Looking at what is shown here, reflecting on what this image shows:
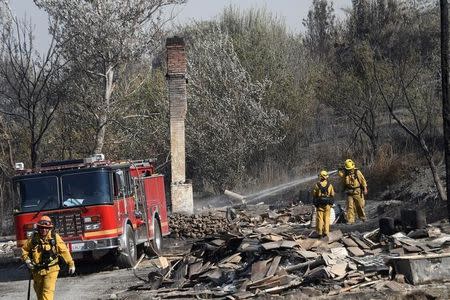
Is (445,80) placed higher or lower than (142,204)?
higher

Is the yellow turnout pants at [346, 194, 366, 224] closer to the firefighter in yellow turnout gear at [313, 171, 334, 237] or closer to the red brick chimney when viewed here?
the firefighter in yellow turnout gear at [313, 171, 334, 237]

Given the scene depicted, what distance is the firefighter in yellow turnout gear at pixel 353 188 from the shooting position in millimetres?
20828

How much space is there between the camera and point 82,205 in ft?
54.5

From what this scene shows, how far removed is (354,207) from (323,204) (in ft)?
12.1

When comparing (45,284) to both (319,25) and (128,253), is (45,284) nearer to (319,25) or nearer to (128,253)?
(128,253)

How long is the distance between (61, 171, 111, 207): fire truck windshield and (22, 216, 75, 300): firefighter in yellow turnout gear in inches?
202

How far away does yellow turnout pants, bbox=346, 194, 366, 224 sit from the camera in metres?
21.1

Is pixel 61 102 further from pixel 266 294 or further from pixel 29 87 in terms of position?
pixel 266 294

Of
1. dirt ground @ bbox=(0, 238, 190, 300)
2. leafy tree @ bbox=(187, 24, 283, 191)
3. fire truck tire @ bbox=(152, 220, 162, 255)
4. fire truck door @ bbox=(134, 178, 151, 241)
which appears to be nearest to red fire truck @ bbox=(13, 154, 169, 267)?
dirt ground @ bbox=(0, 238, 190, 300)

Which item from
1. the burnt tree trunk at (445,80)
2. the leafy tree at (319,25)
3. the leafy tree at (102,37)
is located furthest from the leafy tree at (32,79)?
the leafy tree at (319,25)

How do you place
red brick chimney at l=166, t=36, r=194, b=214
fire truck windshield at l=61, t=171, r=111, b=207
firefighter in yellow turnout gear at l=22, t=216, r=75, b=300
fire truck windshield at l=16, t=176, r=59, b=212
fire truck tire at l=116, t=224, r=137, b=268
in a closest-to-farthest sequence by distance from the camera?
firefighter in yellow turnout gear at l=22, t=216, r=75, b=300 → fire truck windshield at l=61, t=171, r=111, b=207 → fire truck windshield at l=16, t=176, r=59, b=212 → fire truck tire at l=116, t=224, r=137, b=268 → red brick chimney at l=166, t=36, r=194, b=214

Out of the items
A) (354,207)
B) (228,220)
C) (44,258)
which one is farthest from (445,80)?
(44,258)

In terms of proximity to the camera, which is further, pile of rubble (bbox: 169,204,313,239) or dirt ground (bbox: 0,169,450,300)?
pile of rubble (bbox: 169,204,313,239)

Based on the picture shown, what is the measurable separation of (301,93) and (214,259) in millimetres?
24604
